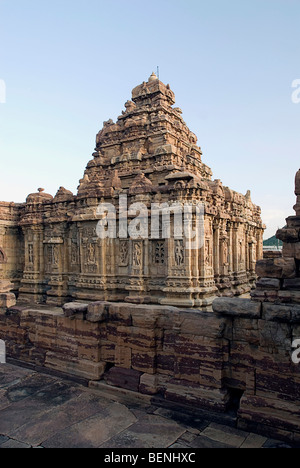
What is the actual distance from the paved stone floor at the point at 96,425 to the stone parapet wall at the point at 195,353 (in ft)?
1.19

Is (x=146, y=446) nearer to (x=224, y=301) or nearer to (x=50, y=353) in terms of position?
(x=224, y=301)

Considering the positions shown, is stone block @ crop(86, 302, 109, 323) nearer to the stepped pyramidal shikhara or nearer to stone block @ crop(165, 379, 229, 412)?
stone block @ crop(165, 379, 229, 412)

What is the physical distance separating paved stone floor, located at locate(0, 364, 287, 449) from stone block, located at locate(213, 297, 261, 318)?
1923 millimetres

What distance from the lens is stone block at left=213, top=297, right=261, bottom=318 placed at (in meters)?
5.71

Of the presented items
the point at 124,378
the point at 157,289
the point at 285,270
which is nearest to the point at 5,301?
the point at 157,289

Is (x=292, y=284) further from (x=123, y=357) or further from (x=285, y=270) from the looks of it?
(x=123, y=357)

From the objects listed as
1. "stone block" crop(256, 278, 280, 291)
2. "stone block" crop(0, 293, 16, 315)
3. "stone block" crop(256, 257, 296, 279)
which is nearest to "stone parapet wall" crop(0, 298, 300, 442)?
"stone block" crop(256, 278, 280, 291)

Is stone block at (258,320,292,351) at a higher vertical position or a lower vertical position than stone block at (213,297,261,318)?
lower

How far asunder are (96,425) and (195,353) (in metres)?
2.21

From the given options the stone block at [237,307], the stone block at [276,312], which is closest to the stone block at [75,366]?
the stone block at [237,307]

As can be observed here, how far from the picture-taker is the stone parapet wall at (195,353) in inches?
211

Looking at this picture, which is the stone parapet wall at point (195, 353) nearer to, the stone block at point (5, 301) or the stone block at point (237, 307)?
the stone block at point (237, 307)

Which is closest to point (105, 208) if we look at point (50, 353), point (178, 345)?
point (50, 353)

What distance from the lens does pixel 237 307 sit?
5.89 metres
